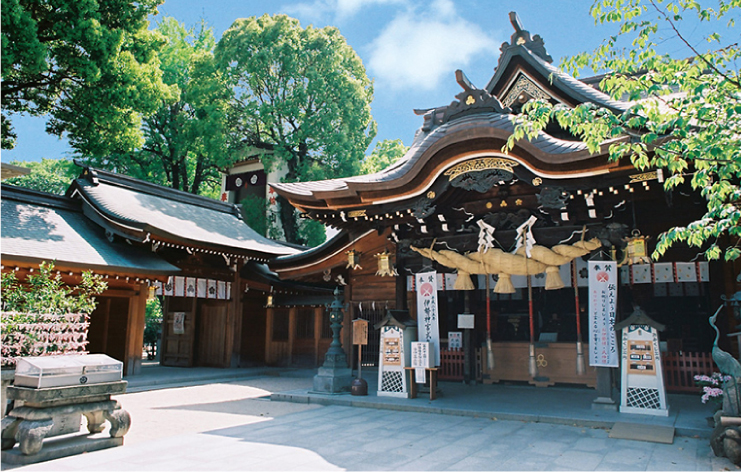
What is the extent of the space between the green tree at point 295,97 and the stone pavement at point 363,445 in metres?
14.4

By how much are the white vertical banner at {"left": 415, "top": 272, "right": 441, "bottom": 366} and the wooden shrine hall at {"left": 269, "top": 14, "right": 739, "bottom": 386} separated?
30 cm

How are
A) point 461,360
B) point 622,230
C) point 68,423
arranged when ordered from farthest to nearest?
point 461,360
point 622,230
point 68,423

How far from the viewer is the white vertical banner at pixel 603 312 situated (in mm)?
7934

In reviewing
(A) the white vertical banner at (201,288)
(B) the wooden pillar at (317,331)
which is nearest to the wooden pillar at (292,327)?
(B) the wooden pillar at (317,331)

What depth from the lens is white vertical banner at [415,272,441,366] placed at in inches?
372

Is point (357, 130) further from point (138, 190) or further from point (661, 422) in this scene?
point (661, 422)

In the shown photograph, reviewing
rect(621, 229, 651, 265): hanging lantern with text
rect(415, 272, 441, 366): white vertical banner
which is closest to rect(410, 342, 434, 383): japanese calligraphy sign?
rect(415, 272, 441, 366): white vertical banner

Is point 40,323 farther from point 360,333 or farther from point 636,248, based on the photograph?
point 636,248

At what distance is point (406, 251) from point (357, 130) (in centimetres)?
1355

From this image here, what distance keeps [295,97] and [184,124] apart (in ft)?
16.6

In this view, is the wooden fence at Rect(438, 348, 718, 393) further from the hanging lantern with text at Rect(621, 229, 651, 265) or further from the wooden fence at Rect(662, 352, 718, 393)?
the hanging lantern with text at Rect(621, 229, 651, 265)

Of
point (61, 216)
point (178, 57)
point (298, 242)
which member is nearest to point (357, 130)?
point (298, 242)

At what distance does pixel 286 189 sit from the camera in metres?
10.4

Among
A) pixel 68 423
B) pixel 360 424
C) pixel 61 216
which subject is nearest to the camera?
pixel 68 423
